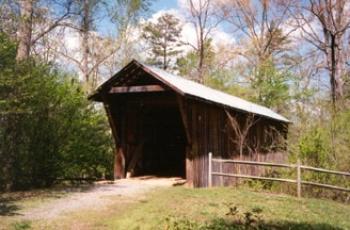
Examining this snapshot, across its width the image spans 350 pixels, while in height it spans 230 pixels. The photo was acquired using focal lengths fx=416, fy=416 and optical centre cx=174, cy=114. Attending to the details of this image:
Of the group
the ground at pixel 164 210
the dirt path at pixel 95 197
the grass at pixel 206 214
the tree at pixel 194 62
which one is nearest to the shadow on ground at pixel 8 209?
the ground at pixel 164 210

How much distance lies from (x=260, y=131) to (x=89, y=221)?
12271 millimetres

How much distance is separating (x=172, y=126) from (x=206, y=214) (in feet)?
31.6

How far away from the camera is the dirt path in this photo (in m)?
8.84

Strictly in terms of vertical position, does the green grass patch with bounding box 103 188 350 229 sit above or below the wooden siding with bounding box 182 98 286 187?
below

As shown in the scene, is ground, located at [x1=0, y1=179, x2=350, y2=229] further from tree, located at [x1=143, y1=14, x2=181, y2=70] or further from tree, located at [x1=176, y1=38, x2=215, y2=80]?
tree, located at [x1=143, y1=14, x2=181, y2=70]

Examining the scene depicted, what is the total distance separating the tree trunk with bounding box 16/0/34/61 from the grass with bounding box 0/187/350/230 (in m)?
5.70

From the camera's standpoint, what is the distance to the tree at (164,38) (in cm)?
3978

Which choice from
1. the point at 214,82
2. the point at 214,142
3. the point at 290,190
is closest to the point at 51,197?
the point at 214,142

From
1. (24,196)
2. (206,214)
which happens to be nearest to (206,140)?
(206,214)

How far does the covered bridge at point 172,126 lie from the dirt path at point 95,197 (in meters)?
1.26

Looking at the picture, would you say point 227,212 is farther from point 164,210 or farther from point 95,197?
point 95,197

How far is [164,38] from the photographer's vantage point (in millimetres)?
40344

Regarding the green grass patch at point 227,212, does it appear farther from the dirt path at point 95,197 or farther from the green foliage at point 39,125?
the green foliage at point 39,125

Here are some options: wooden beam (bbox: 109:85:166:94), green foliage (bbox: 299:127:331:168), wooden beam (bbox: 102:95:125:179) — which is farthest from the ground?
green foliage (bbox: 299:127:331:168)
